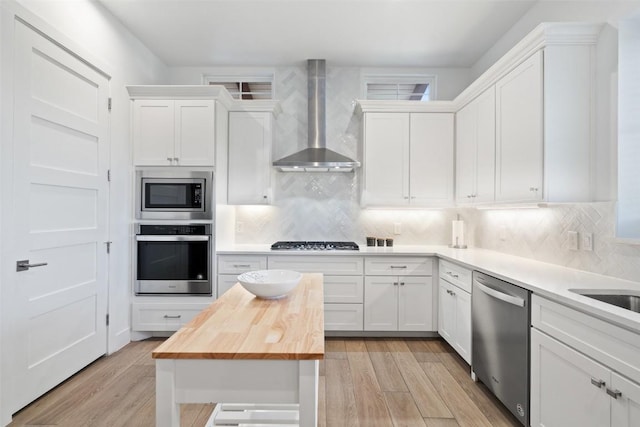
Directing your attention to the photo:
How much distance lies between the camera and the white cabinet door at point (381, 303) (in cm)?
326

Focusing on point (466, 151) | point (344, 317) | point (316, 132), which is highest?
point (316, 132)

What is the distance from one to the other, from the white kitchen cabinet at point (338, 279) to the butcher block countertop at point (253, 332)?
1547mm

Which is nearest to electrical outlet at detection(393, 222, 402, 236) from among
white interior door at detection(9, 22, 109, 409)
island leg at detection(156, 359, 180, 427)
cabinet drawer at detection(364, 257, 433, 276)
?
cabinet drawer at detection(364, 257, 433, 276)

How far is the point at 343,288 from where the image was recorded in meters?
3.29

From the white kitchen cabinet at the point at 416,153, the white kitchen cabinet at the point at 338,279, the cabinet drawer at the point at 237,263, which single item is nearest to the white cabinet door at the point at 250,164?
the cabinet drawer at the point at 237,263

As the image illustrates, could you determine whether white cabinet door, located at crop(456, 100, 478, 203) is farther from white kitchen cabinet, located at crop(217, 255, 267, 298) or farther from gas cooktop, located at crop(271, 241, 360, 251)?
white kitchen cabinet, located at crop(217, 255, 267, 298)

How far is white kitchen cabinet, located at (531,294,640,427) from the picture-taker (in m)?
1.22

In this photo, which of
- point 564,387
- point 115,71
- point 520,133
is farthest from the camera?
point 115,71

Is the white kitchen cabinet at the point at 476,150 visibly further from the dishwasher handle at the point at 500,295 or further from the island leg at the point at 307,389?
the island leg at the point at 307,389

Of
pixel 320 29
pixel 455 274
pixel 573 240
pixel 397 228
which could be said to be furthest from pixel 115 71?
pixel 573 240

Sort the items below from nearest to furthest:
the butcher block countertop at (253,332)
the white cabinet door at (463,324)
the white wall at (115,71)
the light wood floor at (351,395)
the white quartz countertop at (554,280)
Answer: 1. the butcher block countertop at (253,332)
2. the white quartz countertop at (554,280)
3. the light wood floor at (351,395)
4. the white wall at (115,71)
5. the white cabinet door at (463,324)

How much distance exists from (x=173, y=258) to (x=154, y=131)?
4.16ft

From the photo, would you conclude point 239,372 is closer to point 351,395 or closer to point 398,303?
point 351,395

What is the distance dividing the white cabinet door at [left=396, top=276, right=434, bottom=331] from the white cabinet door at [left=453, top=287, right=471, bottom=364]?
445mm
